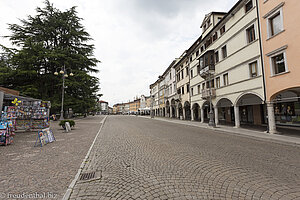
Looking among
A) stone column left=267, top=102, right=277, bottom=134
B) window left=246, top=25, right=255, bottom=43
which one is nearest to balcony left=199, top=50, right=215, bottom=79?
window left=246, top=25, right=255, bottom=43

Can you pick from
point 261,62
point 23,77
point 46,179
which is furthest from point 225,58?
point 23,77

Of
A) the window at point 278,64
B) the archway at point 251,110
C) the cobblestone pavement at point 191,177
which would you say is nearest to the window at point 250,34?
the window at point 278,64

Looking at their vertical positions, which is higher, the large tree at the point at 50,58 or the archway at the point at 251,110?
the large tree at the point at 50,58

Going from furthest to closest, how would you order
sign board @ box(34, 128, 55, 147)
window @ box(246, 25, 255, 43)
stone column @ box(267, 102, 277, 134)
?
window @ box(246, 25, 255, 43) < stone column @ box(267, 102, 277, 134) < sign board @ box(34, 128, 55, 147)

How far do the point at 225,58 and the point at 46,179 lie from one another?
19784 millimetres

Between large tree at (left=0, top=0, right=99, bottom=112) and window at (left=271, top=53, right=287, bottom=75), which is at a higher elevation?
large tree at (left=0, top=0, right=99, bottom=112)

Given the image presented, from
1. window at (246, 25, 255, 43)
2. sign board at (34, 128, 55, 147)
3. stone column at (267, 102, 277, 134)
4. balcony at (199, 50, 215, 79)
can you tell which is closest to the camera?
sign board at (34, 128, 55, 147)

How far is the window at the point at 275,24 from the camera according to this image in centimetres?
1199

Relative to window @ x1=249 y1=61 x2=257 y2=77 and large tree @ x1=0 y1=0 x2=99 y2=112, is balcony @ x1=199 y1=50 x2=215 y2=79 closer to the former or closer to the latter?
window @ x1=249 y1=61 x2=257 y2=77

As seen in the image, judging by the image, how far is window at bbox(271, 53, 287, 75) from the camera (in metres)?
11.7

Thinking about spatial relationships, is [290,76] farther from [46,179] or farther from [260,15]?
[46,179]

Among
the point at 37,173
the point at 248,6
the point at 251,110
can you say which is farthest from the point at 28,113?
the point at 251,110

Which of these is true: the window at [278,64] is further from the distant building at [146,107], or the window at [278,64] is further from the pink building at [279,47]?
the distant building at [146,107]

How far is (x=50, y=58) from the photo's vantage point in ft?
88.8
